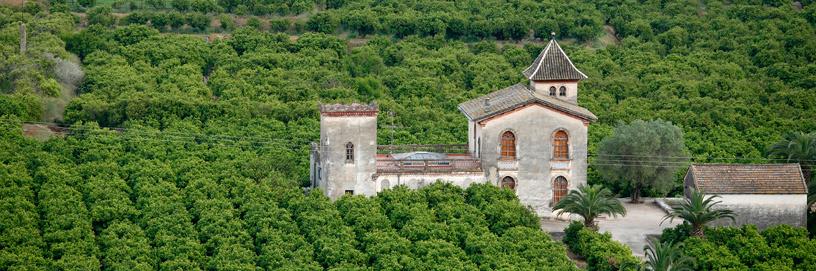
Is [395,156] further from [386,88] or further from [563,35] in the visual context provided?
[563,35]

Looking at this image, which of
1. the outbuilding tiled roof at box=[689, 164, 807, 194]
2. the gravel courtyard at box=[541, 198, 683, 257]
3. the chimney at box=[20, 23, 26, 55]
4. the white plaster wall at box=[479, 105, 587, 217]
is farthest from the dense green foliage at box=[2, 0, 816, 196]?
the outbuilding tiled roof at box=[689, 164, 807, 194]

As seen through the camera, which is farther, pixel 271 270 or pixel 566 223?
pixel 566 223

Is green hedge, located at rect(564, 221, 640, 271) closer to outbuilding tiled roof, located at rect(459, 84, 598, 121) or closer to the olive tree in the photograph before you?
outbuilding tiled roof, located at rect(459, 84, 598, 121)

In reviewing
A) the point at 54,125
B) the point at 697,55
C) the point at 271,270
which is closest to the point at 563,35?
the point at 697,55

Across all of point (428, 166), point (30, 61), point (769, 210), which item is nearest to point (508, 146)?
point (428, 166)

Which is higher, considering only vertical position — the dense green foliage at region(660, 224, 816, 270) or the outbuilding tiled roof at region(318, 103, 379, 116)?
the outbuilding tiled roof at region(318, 103, 379, 116)

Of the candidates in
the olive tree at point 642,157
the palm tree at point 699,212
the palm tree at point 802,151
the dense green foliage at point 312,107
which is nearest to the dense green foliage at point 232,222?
the dense green foliage at point 312,107

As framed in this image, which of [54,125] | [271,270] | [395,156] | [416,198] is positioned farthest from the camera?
[54,125]
